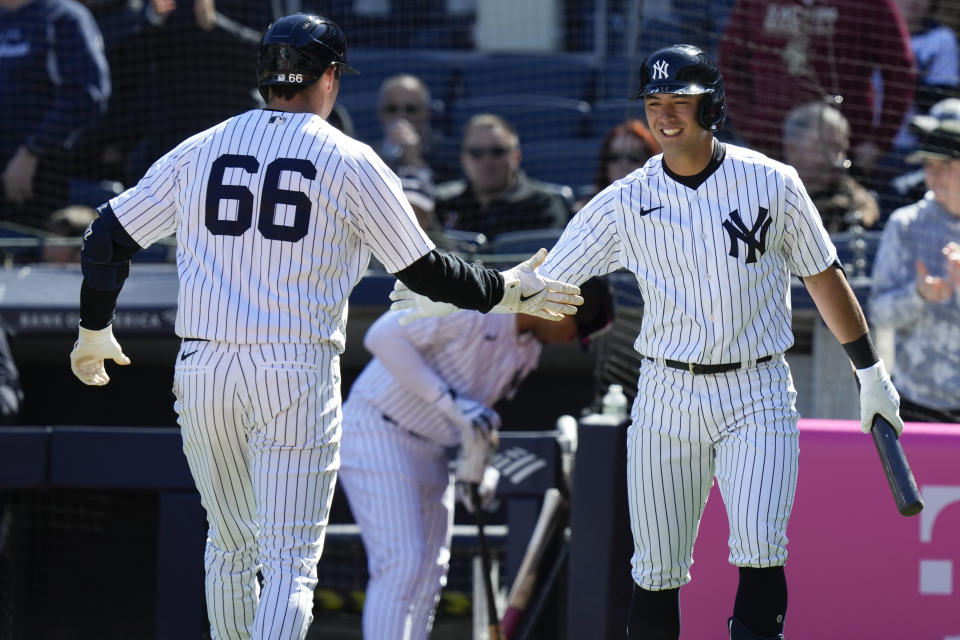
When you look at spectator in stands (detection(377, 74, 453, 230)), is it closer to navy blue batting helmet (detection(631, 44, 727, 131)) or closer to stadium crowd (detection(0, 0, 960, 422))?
stadium crowd (detection(0, 0, 960, 422))

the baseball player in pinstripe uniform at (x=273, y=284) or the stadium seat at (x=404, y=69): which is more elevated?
the stadium seat at (x=404, y=69)

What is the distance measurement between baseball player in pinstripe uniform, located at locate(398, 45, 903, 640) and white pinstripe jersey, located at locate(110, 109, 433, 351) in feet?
2.00

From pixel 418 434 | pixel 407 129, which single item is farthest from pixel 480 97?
pixel 418 434

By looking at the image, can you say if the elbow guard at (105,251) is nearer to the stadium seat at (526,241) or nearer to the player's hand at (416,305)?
the player's hand at (416,305)

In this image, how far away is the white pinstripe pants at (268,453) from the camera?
3109 millimetres

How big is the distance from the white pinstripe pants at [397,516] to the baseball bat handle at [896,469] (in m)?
1.61

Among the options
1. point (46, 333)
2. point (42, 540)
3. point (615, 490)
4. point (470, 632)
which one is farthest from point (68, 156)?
point (615, 490)

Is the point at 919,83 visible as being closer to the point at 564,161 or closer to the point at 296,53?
the point at 564,161

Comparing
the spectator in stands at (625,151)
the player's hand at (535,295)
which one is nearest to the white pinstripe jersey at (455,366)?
the spectator in stands at (625,151)

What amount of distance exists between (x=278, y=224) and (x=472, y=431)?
1.51 metres

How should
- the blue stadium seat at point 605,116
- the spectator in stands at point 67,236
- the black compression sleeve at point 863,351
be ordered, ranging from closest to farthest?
the black compression sleeve at point 863,351
the spectator in stands at point 67,236
the blue stadium seat at point 605,116

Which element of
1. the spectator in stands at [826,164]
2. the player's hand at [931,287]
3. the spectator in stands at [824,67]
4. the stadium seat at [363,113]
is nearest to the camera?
the player's hand at [931,287]

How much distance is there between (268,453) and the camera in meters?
3.15

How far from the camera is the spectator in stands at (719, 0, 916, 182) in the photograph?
5.96 m
